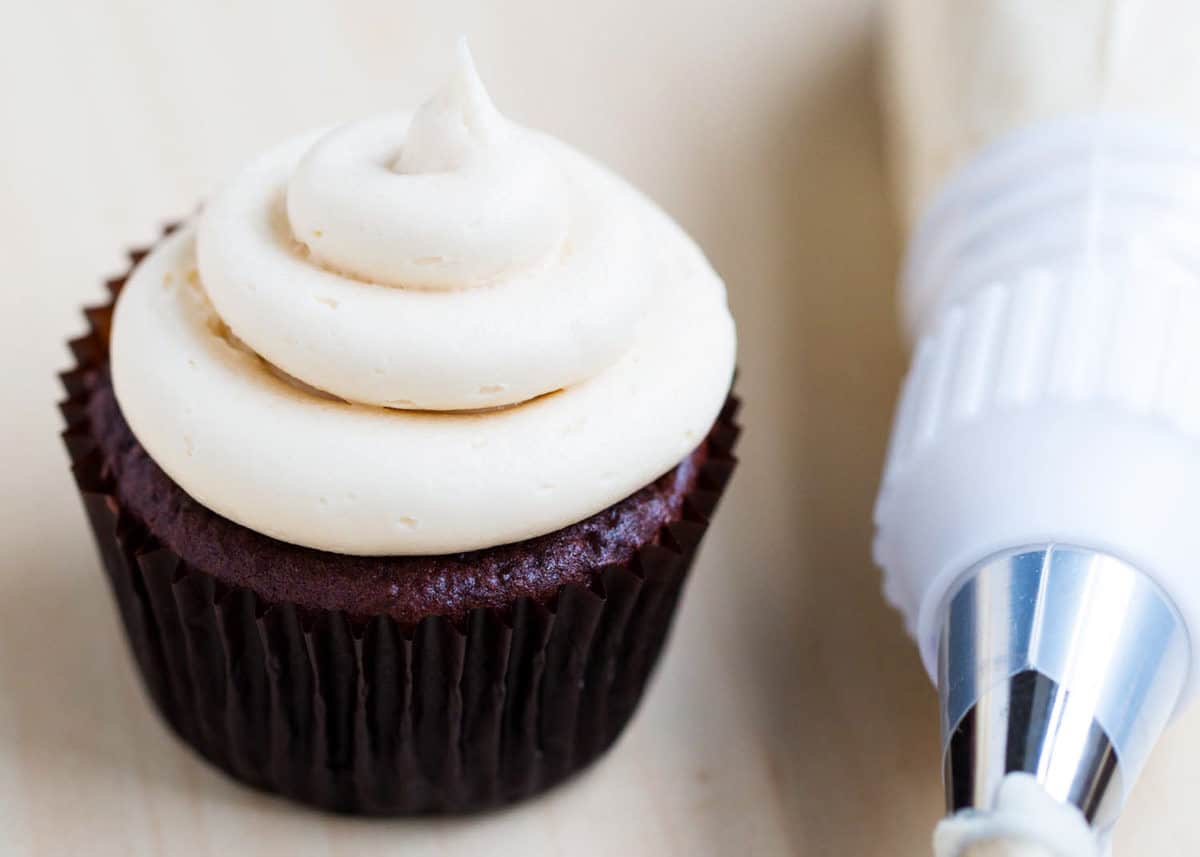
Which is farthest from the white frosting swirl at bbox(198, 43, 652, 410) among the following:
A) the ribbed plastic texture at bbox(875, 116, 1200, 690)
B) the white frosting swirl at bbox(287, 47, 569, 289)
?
the ribbed plastic texture at bbox(875, 116, 1200, 690)

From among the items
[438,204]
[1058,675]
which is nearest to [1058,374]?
[1058,675]

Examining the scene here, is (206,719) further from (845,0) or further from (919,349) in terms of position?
(845,0)

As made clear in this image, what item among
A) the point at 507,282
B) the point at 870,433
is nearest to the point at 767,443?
the point at 870,433

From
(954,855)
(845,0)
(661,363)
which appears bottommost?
(954,855)

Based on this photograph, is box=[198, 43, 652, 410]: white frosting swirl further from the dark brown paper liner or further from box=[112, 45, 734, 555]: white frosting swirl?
the dark brown paper liner

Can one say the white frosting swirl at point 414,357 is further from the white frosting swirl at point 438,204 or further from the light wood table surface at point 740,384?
the light wood table surface at point 740,384
